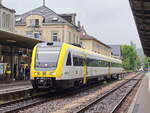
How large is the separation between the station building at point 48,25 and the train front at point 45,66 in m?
36.5

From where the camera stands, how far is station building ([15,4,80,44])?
182ft

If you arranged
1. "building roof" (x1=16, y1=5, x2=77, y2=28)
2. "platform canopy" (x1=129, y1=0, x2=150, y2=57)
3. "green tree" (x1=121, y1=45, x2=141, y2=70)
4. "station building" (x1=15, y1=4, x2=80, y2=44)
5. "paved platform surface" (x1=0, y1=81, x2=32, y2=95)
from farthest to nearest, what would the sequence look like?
1. "green tree" (x1=121, y1=45, x2=141, y2=70)
2. "building roof" (x1=16, y1=5, x2=77, y2=28)
3. "station building" (x1=15, y1=4, x2=80, y2=44)
4. "paved platform surface" (x1=0, y1=81, x2=32, y2=95)
5. "platform canopy" (x1=129, y1=0, x2=150, y2=57)

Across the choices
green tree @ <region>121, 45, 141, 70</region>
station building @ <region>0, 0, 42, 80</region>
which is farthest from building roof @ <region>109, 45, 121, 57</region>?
station building @ <region>0, 0, 42, 80</region>

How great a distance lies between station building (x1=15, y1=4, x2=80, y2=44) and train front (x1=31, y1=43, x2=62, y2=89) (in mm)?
36485

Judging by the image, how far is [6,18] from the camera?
41031 millimetres

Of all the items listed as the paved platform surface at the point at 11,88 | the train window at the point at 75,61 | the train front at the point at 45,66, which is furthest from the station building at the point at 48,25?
the train front at the point at 45,66

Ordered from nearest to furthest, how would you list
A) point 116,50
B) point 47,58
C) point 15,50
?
point 47,58 < point 15,50 < point 116,50

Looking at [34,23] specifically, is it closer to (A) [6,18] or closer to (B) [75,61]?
(A) [6,18]

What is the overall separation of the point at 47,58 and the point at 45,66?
519 mm

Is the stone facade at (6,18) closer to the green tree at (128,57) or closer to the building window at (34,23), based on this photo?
the building window at (34,23)

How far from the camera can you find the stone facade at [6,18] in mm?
39175

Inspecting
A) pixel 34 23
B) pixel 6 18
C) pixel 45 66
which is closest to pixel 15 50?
pixel 6 18

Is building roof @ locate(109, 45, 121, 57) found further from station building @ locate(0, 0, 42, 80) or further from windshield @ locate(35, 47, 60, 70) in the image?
windshield @ locate(35, 47, 60, 70)

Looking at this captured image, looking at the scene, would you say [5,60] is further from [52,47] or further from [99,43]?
[99,43]
